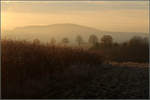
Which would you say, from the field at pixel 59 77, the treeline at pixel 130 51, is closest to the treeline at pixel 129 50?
the treeline at pixel 130 51

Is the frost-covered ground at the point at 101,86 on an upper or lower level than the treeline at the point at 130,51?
lower

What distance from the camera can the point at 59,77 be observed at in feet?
23.6

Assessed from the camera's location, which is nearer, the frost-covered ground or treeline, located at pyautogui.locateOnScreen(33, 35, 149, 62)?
the frost-covered ground

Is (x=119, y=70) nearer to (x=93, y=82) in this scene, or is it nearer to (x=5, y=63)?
(x=93, y=82)

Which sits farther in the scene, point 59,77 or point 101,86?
point 59,77

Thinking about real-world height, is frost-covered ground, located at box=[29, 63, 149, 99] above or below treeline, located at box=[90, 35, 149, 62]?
below

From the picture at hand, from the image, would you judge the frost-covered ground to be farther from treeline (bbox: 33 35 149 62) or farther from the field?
treeline (bbox: 33 35 149 62)

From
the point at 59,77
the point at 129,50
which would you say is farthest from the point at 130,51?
the point at 59,77

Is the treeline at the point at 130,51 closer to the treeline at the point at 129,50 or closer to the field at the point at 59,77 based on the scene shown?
the treeline at the point at 129,50

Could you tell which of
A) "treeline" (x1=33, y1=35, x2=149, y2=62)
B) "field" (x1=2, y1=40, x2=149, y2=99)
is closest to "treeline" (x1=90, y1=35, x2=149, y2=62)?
"treeline" (x1=33, y1=35, x2=149, y2=62)

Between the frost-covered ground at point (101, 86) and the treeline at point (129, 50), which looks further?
the treeline at point (129, 50)

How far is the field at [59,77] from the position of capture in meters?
6.22

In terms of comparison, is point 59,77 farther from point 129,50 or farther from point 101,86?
point 129,50

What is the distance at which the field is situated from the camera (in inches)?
245
